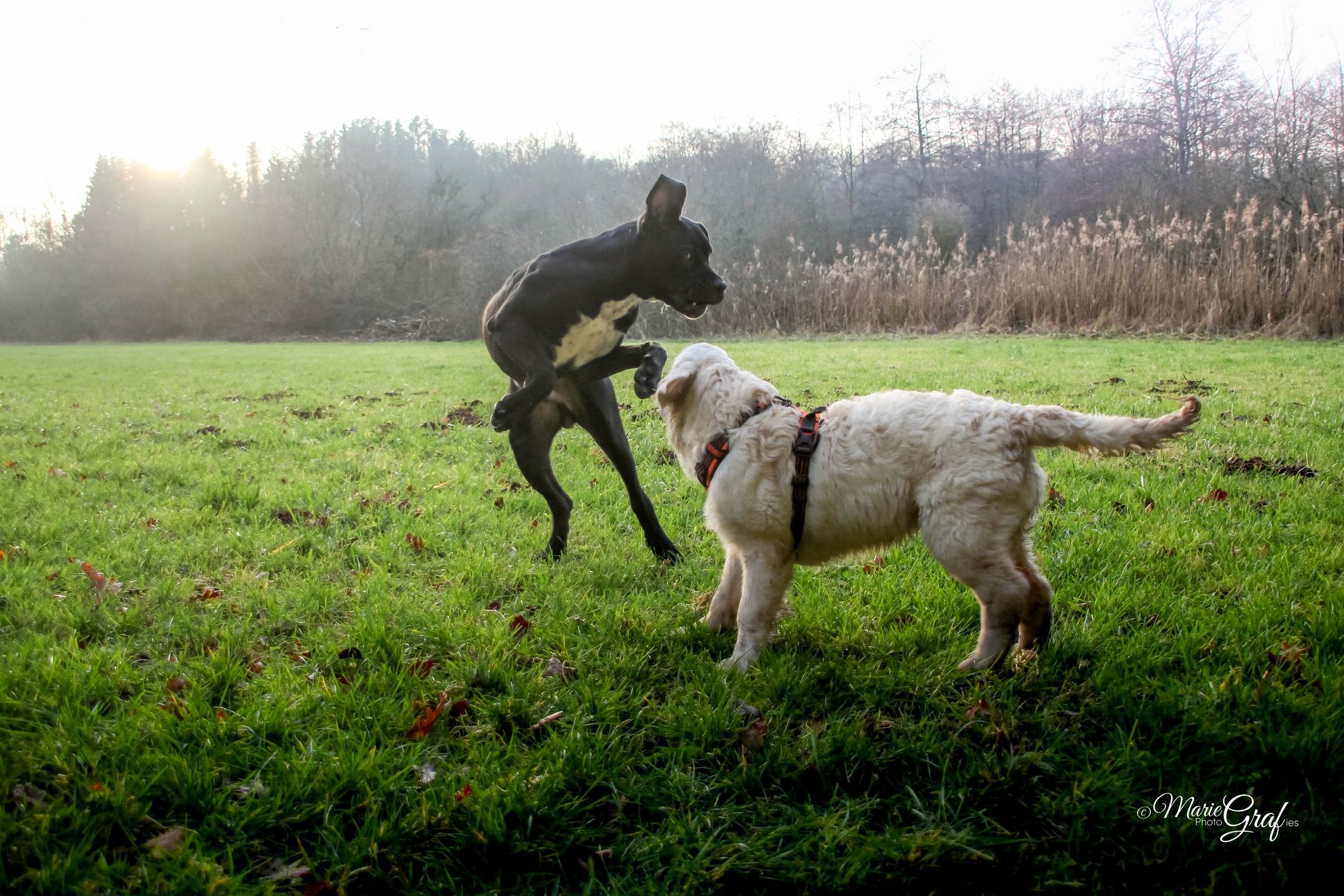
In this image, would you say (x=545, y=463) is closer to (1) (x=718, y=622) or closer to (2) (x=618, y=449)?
(2) (x=618, y=449)

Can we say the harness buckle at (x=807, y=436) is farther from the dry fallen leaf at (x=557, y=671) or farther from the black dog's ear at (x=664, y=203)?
the black dog's ear at (x=664, y=203)

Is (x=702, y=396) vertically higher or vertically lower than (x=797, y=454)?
higher

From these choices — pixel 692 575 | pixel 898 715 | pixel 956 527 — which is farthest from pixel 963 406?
pixel 692 575

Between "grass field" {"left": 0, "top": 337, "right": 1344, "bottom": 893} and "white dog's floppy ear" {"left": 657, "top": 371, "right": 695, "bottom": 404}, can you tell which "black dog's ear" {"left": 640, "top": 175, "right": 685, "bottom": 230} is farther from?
"grass field" {"left": 0, "top": 337, "right": 1344, "bottom": 893}

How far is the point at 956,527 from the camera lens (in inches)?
111

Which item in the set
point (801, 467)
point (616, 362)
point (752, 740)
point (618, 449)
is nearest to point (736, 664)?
point (752, 740)

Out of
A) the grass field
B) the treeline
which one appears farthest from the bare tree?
the grass field

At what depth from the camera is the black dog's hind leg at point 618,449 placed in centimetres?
429

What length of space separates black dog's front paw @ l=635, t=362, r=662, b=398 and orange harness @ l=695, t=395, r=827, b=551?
49 cm

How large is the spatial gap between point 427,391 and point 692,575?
29.0ft

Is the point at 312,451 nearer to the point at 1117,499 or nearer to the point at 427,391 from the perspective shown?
the point at 427,391

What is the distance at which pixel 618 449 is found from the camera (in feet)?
14.4
